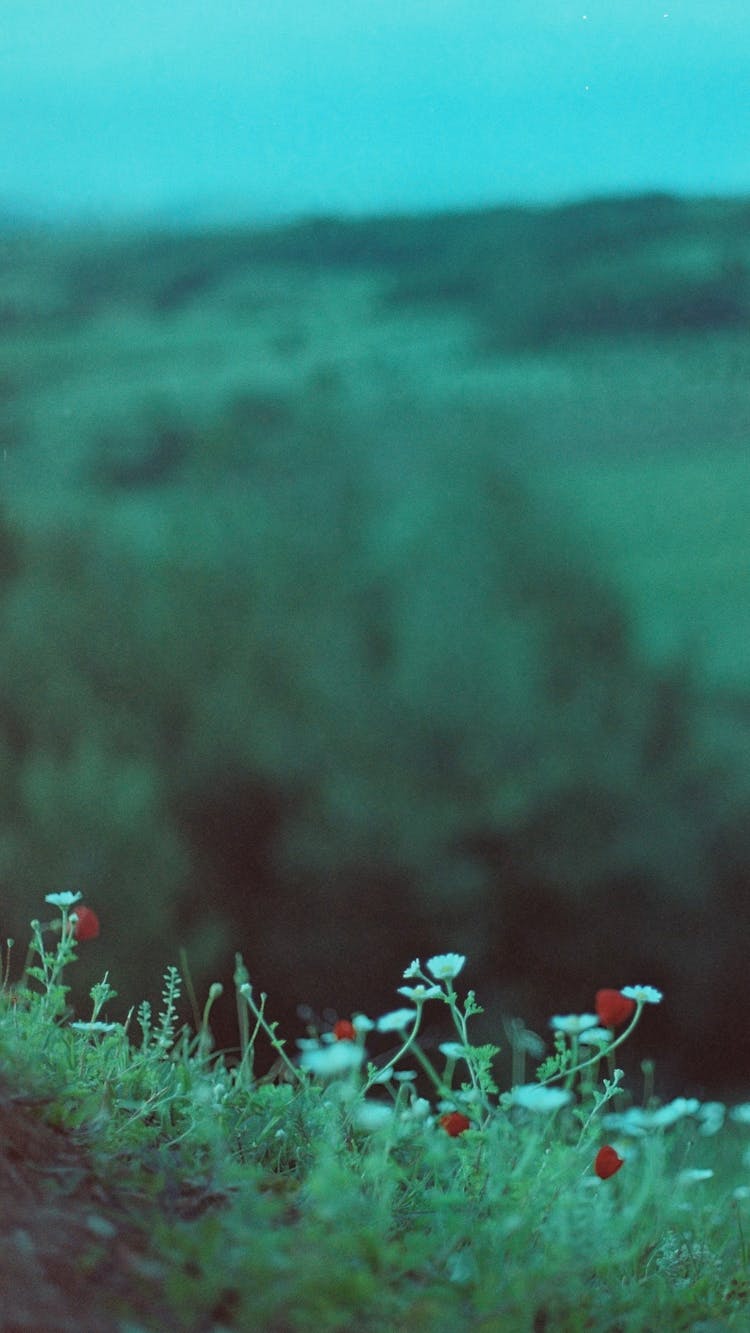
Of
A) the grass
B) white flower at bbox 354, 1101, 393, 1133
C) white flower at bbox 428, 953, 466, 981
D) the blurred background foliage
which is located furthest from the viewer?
the blurred background foliage

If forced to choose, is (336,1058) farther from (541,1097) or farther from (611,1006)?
(611,1006)

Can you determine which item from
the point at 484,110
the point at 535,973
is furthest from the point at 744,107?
the point at 535,973

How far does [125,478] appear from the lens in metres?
2.74

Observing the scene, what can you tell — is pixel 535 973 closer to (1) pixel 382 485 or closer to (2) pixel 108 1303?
(1) pixel 382 485

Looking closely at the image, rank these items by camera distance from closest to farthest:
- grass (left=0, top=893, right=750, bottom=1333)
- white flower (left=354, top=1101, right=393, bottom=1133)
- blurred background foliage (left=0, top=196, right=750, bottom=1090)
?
grass (left=0, top=893, right=750, bottom=1333), white flower (left=354, top=1101, right=393, bottom=1133), blurred background foliage (left=0, top=196, right=750, bottom=1090)

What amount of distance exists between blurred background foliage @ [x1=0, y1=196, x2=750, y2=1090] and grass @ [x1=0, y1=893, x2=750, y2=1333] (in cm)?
58

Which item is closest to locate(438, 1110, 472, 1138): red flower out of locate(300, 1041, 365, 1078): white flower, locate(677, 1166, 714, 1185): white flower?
locate(300, 1041, 365, 1078): white flower

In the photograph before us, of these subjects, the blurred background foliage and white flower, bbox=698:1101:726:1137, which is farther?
the blurred background foliage

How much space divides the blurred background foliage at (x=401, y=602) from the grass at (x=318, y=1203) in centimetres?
58

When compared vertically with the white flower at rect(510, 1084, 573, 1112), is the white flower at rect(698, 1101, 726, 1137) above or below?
below

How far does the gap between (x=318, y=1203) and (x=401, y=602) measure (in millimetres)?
1450

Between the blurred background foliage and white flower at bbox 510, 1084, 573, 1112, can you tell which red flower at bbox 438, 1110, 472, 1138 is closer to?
white flower at bbox 510, 1084, 573, 1112

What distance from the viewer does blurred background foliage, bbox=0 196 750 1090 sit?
8.74 ft

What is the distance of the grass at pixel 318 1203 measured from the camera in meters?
1.25
